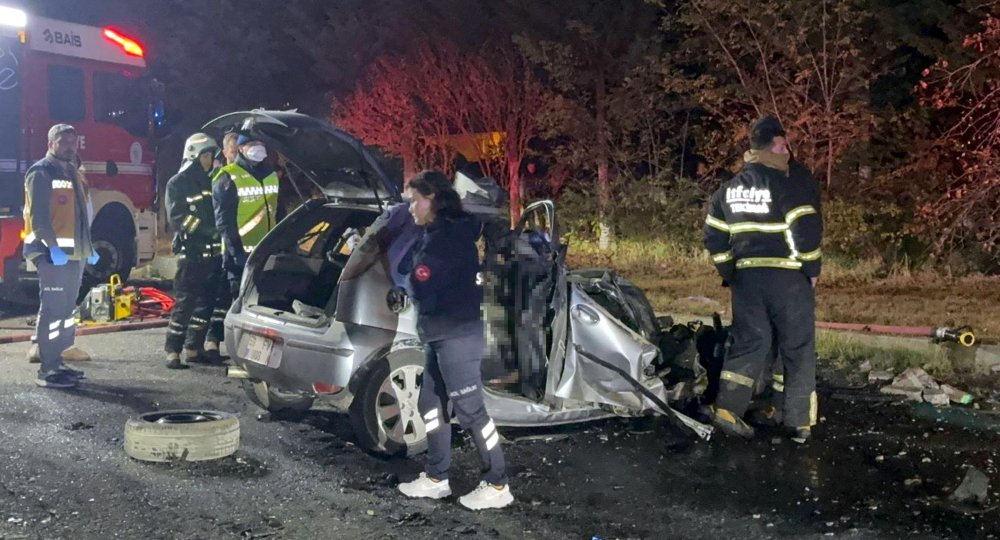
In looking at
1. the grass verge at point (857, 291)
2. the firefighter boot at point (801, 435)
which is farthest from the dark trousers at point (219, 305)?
the firefighter boot at point (801, 435)

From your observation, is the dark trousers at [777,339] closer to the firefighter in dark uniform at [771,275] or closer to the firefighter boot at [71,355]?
the firefighter in dark uniform at [771,275]

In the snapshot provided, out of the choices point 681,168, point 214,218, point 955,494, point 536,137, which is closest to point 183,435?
point 214,218

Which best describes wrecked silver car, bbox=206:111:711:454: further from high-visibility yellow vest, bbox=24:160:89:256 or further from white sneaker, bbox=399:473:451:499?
high-visibility yellow vest, bbox=24:160:89:256

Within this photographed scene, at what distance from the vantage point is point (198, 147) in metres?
8.58

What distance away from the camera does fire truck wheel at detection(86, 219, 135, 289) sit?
13562 millimetres

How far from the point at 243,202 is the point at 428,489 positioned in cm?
390

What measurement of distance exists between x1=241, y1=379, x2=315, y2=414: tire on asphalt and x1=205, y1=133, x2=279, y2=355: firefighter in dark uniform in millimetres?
1581

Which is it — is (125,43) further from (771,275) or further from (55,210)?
(771,275)

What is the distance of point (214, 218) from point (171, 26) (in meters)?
25.9

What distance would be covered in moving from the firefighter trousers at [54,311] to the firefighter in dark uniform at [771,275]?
15.7 ft

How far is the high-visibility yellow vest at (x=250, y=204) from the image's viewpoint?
835 cm

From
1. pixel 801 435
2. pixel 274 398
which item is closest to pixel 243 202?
pixel 274 398

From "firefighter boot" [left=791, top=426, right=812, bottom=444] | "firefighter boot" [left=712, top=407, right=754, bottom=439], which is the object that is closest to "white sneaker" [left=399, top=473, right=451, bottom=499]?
"firefighter boot" [left=712, top=407, right=754, bottom=439]

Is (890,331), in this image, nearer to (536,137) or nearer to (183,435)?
(183,435)
